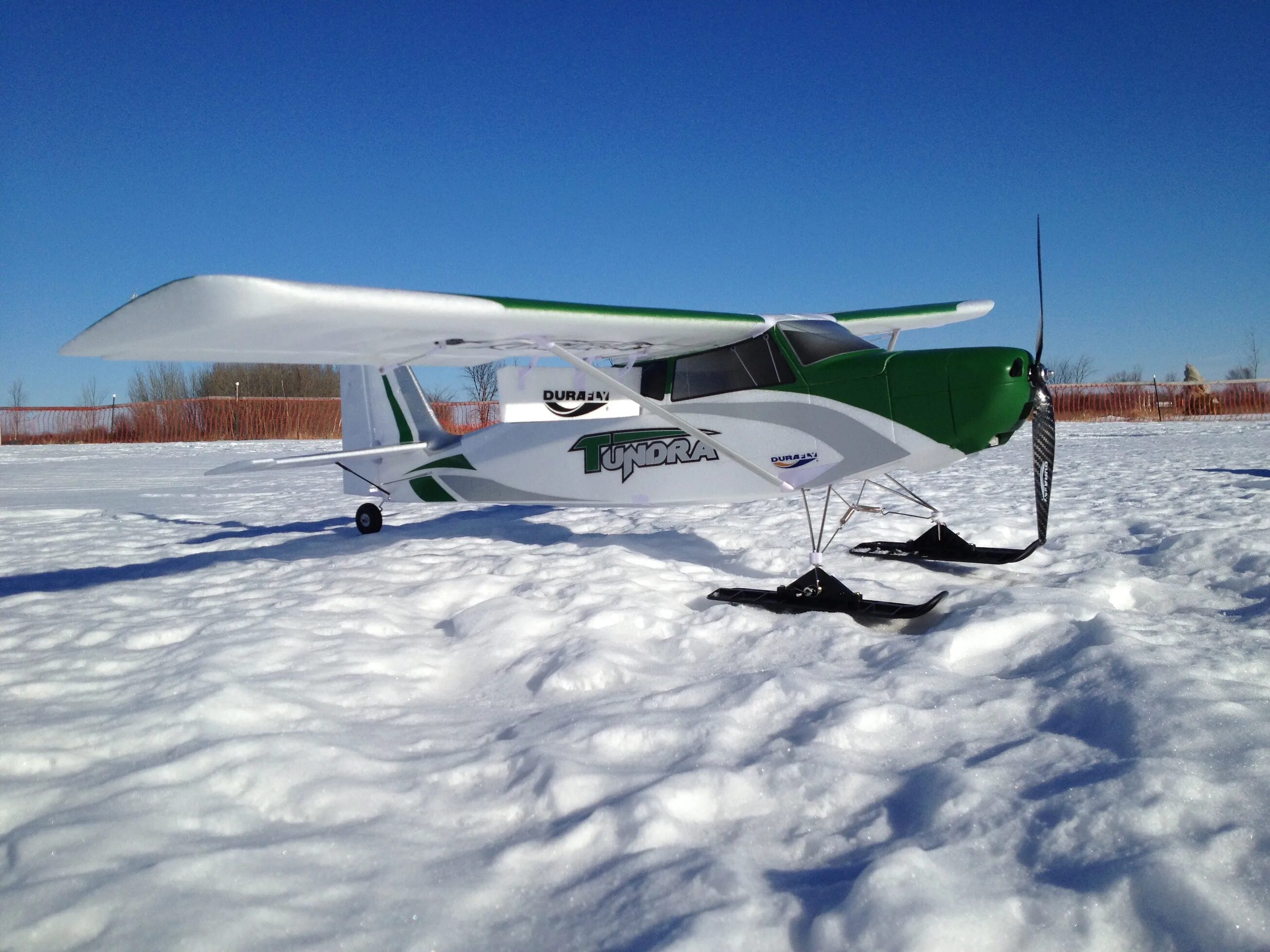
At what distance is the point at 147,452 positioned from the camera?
25.6m

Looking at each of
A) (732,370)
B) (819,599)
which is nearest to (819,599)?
(819,599)

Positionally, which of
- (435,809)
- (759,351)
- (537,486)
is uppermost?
(759,351)

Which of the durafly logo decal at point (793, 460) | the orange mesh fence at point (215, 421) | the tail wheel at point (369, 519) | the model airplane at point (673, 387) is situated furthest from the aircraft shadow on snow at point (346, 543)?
the orange mesh fence at point (215, 421)

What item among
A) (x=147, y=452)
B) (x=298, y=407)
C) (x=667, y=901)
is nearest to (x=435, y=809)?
(x=667, y=901)

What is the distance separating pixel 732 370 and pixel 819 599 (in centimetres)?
193

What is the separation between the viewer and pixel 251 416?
38.9 m

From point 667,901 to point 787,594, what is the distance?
9.61 feet

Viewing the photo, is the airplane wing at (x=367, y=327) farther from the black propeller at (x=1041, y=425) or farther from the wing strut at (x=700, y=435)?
the black propeller at (x=1041, y=425)

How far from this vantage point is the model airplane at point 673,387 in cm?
350

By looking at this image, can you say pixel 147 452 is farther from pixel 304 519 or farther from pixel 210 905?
pixel 210 905

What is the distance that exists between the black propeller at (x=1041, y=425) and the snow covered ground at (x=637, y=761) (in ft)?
1.84

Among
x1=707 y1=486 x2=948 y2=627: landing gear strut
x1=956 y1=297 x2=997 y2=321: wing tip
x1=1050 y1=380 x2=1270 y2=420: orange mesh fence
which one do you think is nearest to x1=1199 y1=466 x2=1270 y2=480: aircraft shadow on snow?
x1=956 y1=297 x2=997 y2=321: wing tip

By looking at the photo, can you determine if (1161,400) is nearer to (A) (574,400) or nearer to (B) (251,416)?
(A) (574,400)

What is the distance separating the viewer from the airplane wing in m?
2.96
